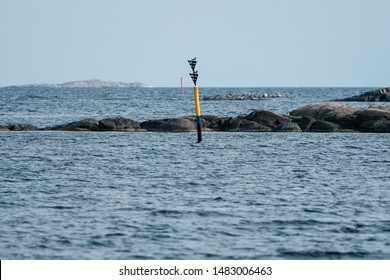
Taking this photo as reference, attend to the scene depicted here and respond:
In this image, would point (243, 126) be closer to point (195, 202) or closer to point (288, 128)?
point (288, 128)

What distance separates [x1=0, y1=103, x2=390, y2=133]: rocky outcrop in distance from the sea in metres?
8.31

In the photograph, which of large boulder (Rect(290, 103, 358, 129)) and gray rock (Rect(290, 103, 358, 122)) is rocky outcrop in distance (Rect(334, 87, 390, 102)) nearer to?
gray rock (Rect(290, 103, 358, 122))

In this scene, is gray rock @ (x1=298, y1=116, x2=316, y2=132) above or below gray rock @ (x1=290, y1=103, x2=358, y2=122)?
below

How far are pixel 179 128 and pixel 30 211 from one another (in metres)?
27.9

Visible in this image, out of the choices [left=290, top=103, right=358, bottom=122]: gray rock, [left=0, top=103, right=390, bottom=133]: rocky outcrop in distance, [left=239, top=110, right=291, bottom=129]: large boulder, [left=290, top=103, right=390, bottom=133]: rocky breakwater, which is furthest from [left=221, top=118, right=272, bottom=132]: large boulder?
[left=290, top=103, right=358, bottom=122]: gray rock

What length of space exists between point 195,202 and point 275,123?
89.7 ft

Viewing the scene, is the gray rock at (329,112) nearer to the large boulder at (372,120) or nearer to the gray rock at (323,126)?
the large boulder at (372,120)

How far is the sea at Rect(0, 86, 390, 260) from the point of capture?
1664 centimetres

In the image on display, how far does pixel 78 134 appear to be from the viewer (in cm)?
4731

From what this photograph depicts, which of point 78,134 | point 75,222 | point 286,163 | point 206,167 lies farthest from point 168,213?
point 78,134

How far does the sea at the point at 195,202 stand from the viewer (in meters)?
16.6

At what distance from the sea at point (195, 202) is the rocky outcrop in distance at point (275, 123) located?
8.31m

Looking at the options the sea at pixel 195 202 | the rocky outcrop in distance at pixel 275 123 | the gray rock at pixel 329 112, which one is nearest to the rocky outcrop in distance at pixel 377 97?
the gray rock at pixel 329 112
